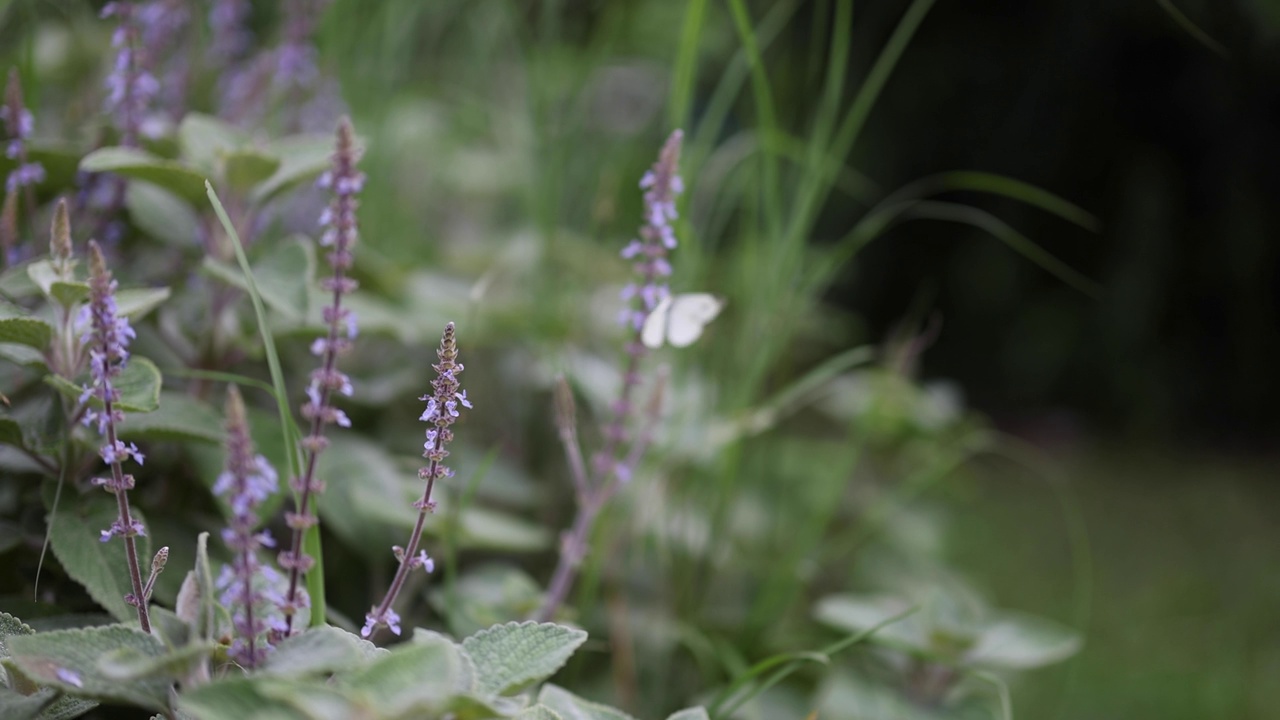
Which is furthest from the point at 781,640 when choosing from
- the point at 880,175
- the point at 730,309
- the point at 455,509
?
the point at 880,175

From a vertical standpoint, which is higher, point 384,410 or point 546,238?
point 546,238

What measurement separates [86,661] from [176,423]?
0.23m

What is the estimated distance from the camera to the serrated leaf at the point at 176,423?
0.67 m

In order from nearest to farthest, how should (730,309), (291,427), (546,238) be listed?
1. (291,427)
2. (546,238)
3. (730,309)

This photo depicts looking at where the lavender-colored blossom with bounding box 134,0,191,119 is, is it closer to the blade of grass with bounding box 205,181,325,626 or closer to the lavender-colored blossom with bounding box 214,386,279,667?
the blade of grass with bounding box 205,181,325,626

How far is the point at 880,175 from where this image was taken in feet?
7.53

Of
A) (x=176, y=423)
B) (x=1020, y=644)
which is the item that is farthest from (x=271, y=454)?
(x=1020, y=644)

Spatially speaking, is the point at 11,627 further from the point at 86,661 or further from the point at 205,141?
the point at 205,141

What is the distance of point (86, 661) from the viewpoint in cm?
48

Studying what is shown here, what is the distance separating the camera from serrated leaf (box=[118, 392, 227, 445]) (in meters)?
0.67

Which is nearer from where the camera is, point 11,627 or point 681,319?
point 11,627

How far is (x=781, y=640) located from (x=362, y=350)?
60 cm

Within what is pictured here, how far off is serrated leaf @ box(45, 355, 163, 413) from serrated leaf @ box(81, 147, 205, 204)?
0.19 meters

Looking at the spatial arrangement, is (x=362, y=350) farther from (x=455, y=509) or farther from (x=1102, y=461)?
(x=1102, y=461)
